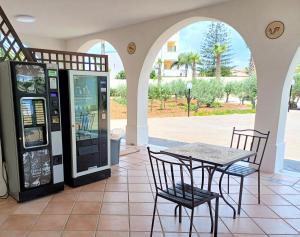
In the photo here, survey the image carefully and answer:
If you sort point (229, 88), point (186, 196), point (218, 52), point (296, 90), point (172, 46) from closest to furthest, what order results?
point (186, 196), point (296, 90), point (229, 88), point (218, 52), point (172, 46)

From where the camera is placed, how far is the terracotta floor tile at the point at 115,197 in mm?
3070

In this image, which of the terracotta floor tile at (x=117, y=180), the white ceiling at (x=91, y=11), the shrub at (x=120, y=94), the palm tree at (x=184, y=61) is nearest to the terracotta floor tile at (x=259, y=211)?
the terracotta floor tile at (x=117, y=180)

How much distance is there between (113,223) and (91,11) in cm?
365

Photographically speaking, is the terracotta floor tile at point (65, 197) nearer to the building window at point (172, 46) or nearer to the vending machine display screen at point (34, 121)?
the vending machine display screen at point (34, 121)

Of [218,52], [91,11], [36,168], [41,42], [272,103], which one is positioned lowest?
[36,168]

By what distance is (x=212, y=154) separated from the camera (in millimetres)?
2568

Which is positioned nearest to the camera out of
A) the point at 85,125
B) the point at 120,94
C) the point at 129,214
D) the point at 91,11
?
the point at 129,214

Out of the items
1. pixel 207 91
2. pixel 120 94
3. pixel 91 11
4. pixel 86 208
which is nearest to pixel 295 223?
pixel 86 208

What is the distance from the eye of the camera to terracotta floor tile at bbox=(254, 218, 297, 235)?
243cm

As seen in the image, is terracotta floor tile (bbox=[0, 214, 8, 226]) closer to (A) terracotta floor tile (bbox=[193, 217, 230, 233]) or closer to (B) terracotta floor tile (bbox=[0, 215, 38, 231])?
(B) terracotta floor tile (bbox=[0, 215, 38, 231])

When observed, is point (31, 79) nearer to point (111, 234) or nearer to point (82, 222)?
point (82, 222)

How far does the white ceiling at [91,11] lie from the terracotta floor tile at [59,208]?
3000mm

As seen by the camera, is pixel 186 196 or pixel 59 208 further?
pixel 59 208

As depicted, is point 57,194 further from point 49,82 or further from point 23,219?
point 49,82
